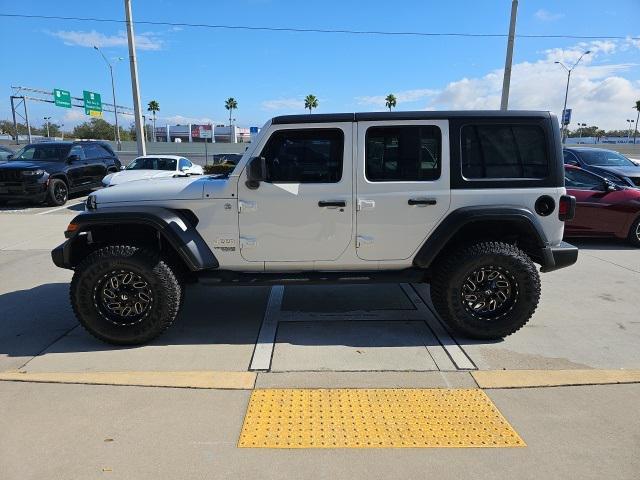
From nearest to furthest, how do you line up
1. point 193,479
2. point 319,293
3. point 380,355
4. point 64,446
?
point 193,479, point 64,446, point 380,355, point 319,293

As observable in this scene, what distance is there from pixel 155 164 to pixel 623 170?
11.3 meters

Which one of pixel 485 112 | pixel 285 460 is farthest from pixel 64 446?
pixel 485 112

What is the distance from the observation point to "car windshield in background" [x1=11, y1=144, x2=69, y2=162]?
13270mm

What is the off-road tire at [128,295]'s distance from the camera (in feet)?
12.6

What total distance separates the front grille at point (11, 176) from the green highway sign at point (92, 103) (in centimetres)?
3629

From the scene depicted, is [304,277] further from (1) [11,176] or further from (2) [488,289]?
(1) [11,176]

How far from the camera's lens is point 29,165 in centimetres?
1223

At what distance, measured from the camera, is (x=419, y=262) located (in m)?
4.01

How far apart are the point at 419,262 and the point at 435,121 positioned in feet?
3.92

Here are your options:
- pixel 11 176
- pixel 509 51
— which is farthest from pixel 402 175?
pixel 509 51

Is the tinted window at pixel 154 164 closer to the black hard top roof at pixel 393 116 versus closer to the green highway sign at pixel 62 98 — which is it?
the black hard top roof at pixel 393 116

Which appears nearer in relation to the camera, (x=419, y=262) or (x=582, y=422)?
(x=582, y=422)

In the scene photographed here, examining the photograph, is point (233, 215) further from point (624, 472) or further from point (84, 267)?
point (624, 472)

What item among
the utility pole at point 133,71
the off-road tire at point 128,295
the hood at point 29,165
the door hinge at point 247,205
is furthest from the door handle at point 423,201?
the utility pole at point 133,71
